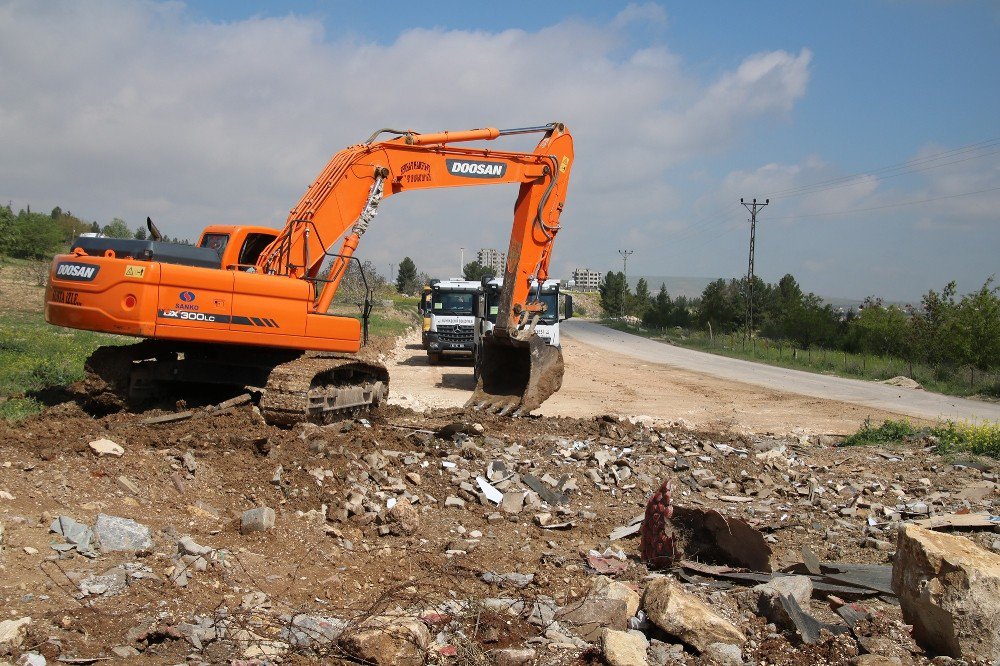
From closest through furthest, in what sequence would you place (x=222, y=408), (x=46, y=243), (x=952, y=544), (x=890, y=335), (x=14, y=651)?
(x=14, y=651) → (x=952, y=544) → (x=222, y=408) → (x=890, y=335) → (x=46, y=243)

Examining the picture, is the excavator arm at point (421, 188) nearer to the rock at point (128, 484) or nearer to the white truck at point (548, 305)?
the rock at point (128, 484)

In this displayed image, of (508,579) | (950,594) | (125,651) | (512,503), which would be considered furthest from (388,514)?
(950,594)

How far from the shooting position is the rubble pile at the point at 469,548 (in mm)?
4742

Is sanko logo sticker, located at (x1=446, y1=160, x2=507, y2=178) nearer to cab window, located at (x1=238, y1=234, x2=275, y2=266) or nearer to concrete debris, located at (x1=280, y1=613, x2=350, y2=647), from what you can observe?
cab window, located at (x1=238, y1=234, x2=275, y2=266)

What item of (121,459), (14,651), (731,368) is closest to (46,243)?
(731,368)

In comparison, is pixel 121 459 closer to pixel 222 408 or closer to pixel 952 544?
pixel 222 408

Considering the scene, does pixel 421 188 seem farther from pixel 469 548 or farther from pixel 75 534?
pixel 75 534

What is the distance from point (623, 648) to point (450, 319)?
19.0 m

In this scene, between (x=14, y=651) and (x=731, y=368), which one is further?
(x=731, y=368)

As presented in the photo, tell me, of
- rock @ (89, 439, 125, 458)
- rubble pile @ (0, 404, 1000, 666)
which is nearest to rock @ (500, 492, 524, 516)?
rubble pile @ (0, 404, 1000, 666)

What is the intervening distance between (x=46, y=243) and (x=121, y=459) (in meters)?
48.1

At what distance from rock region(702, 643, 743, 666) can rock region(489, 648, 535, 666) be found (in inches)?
40.1

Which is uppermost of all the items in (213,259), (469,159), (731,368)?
(469,159)

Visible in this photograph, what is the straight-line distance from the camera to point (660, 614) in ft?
16.4
